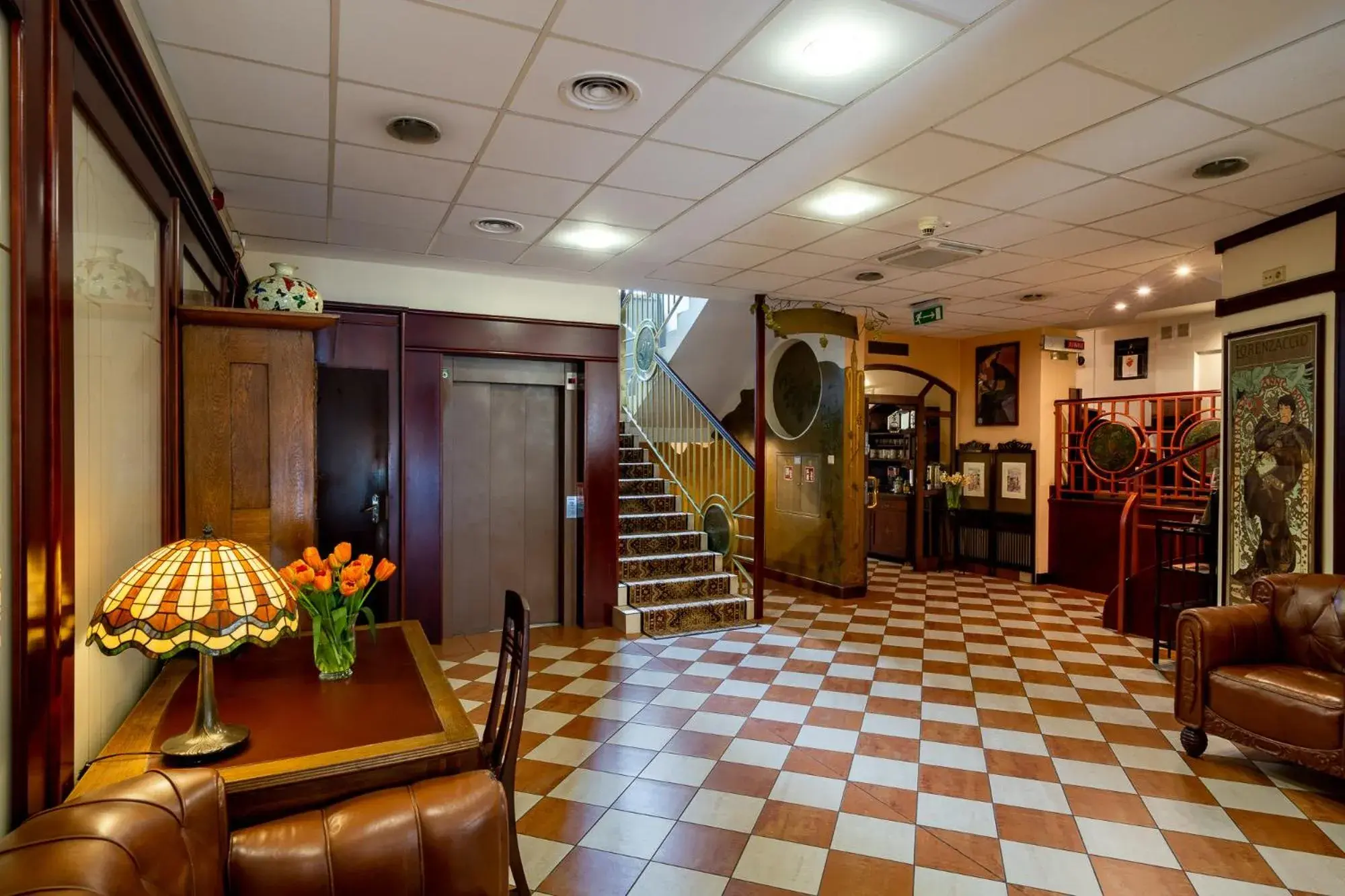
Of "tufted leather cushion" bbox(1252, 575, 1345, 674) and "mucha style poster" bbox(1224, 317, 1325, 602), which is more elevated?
"mucha style poster" bbox(1224, 317, 1325, 602)

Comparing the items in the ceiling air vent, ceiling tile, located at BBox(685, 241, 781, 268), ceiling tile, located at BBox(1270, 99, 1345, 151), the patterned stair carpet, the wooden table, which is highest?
ceiling tile, located at BBox(1270, 99, 1345, 151)

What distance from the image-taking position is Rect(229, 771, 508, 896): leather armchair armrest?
4.87ft

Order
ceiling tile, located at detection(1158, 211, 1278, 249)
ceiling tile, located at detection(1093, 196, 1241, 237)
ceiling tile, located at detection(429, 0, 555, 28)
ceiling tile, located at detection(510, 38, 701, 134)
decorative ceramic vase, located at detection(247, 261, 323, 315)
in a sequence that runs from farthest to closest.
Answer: ceiling tile, located at detection(1158, 211, 1278, 249) < ceiling tile, located at detection(1093, 196, 1241, 237) < decorative ceramic vase, located at detection(247, 261, 323, 315) < ceiling tile, located at detection(510, 38, 701, 134) < ceiling tile, located at detection(429, 0, 555, 28)

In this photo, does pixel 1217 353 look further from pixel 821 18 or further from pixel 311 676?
pixel 311 676

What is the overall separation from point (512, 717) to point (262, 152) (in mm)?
2987

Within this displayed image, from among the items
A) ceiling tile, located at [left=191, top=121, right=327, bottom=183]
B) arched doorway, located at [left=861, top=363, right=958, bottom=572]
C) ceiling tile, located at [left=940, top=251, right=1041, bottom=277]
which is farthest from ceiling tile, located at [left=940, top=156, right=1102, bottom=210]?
arched doorway, located at [left=861, top=363, right=958, bottom=572]

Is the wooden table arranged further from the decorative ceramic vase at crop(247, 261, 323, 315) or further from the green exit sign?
the green exit sign

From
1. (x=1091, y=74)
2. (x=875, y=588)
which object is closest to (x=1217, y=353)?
(x=875, y=588)

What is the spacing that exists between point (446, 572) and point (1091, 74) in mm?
5187

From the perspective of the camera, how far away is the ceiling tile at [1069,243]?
4.75 m

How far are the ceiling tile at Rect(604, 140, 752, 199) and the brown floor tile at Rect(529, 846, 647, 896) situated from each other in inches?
120

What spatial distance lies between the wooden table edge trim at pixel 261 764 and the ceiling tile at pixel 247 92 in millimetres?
2223

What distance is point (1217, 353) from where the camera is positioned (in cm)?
970

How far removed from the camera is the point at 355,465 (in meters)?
5.27
